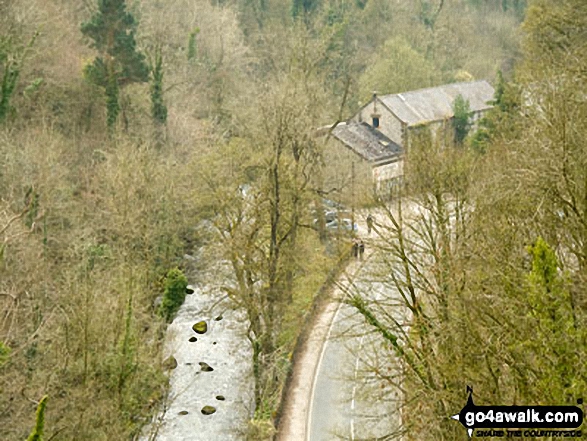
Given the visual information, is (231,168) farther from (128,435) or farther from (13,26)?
(13,26)

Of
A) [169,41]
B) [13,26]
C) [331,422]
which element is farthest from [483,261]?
[169,41]

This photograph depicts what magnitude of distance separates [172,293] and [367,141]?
19.4 m

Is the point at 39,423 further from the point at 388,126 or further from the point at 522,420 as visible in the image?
the point at 388,126

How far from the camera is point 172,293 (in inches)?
1091

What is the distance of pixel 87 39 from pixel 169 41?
7.99m

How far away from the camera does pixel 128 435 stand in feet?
62.6

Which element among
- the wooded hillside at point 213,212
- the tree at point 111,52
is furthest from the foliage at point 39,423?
the tree at point 111,52

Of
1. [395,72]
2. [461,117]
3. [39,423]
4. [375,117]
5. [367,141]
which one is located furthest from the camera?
[395,72]

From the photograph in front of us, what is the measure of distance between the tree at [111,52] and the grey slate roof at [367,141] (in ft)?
41.0

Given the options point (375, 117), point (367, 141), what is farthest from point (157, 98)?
point (375, 117)

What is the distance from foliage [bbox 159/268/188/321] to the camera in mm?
27500

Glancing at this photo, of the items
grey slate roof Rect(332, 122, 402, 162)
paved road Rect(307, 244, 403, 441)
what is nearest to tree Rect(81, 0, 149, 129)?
grey slate roof Rect(332, 122, 402, 162)

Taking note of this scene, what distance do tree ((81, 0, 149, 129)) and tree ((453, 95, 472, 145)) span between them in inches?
908

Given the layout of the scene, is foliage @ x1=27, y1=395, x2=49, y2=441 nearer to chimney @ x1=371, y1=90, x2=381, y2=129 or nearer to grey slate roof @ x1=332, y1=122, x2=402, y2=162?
grey slate roof @ x1=332, y1=122, x2=402, y2=162
